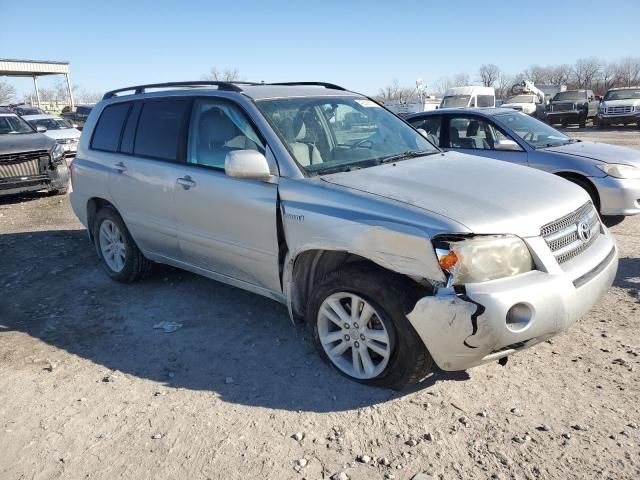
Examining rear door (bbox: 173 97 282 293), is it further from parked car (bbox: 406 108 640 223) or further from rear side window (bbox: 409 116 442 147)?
rear side window (bbox: 409 116 442 147)

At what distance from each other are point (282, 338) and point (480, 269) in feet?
5.86

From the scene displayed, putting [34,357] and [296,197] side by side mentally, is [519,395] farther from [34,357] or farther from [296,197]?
[34,357]

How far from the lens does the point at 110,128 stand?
5348 millimetres

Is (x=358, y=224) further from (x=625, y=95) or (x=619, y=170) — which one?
(x=625, y=95)

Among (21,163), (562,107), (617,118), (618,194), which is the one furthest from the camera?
(562,107)

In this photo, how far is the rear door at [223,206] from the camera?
3.76m

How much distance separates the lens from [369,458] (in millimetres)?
2719

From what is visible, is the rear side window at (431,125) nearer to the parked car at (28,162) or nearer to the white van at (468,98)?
the parked car at (28,162)

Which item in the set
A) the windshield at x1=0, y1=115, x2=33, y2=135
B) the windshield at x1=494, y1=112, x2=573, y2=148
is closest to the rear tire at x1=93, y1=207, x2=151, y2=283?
the windshield at x1=494, y1=112, x2=573, y2=148

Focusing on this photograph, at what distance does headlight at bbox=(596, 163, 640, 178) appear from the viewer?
623 cm

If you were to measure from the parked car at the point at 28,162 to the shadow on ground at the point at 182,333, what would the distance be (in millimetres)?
4402

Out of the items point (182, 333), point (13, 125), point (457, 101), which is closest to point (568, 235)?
point (182, 333)

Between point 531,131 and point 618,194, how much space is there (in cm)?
144

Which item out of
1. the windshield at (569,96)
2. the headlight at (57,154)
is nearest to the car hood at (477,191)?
the headlight at (57,154)
